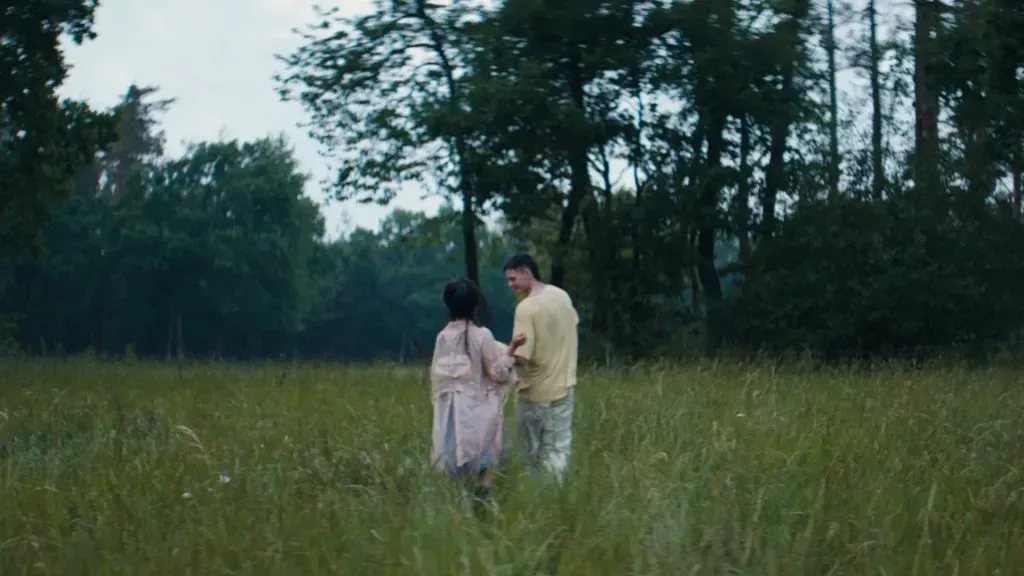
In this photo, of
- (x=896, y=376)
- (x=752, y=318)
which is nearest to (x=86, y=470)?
(x=896, y=376)

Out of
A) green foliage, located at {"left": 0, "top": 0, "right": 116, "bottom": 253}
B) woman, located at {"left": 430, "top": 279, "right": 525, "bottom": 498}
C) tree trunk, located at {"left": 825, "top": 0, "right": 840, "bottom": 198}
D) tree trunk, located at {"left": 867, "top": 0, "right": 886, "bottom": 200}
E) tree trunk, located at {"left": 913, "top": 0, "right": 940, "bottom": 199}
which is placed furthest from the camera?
tree trunk, located at {"left": 825, "top": 0, "right": 840, "bottom": 198}

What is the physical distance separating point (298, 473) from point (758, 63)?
2551 centimetres

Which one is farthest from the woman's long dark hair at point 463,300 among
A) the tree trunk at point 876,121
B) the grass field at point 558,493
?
the tree trunk at point 876,121

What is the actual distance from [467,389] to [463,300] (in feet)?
1.79

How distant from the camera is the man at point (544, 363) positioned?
8562mm

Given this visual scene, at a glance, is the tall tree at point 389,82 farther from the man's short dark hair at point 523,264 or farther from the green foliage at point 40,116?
the man's short dark hair at point 523,264

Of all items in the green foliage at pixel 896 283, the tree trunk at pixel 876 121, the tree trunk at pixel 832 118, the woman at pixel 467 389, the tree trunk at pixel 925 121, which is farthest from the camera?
the tree trunk at pixel 832 118

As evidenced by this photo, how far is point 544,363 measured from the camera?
8664 millimetres

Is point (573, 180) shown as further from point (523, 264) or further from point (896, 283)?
point (523, 264)

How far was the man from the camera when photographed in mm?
8562

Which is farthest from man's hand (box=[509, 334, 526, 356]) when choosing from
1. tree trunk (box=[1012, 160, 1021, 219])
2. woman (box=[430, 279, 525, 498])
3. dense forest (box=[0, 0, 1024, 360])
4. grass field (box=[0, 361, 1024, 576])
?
tree trunk (box=[1012, 160, 1021, 219])

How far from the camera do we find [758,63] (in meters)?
32.0

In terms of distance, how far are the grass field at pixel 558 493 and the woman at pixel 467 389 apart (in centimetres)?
22

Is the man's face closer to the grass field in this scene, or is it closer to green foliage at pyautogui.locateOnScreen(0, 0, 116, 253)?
the grass field
